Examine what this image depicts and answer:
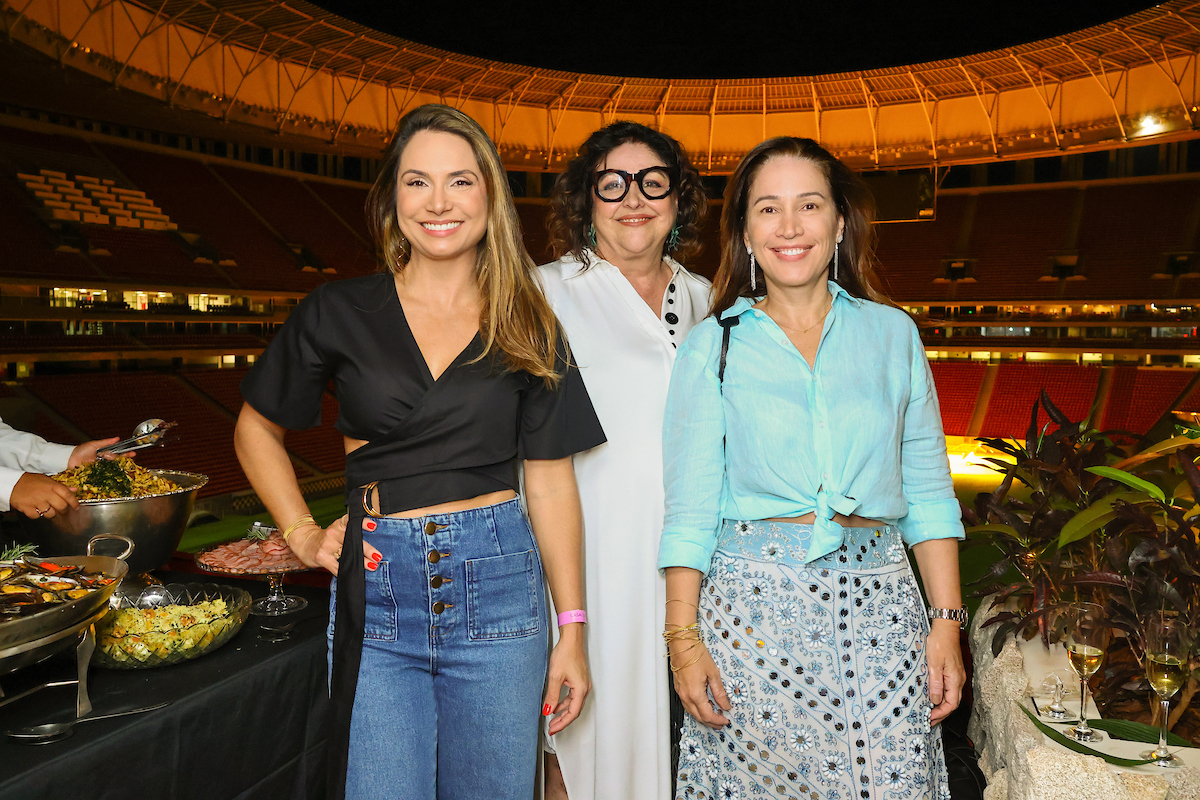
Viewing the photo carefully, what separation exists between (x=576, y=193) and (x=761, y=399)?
107cm

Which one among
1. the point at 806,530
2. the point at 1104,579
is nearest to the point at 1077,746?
the point at 1104,579

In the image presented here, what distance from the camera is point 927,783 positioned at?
5.49 ft

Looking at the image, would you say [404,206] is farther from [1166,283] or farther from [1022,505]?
[1166,283]

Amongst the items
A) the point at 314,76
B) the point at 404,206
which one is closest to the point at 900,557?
the point at 404,206

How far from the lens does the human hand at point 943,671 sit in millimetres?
1734

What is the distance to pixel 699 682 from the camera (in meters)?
1.76

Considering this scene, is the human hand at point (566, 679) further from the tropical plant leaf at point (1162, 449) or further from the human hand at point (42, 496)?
the tropical plant leaf at point (1162, 449)

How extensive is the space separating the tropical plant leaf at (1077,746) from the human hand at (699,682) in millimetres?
863

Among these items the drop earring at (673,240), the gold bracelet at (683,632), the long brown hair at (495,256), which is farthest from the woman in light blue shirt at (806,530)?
the drop earring at (673,240)

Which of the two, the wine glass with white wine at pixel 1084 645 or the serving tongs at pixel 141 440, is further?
the serving tongs at pixel 141 440

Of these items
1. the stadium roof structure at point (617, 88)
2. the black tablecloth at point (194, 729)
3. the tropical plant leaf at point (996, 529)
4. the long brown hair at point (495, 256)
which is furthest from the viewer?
the stadium roof structure at point (617, 88)

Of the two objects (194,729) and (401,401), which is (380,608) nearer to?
(401,401)

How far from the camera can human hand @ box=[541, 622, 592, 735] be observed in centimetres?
186

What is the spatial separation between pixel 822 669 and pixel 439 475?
0.86 m
